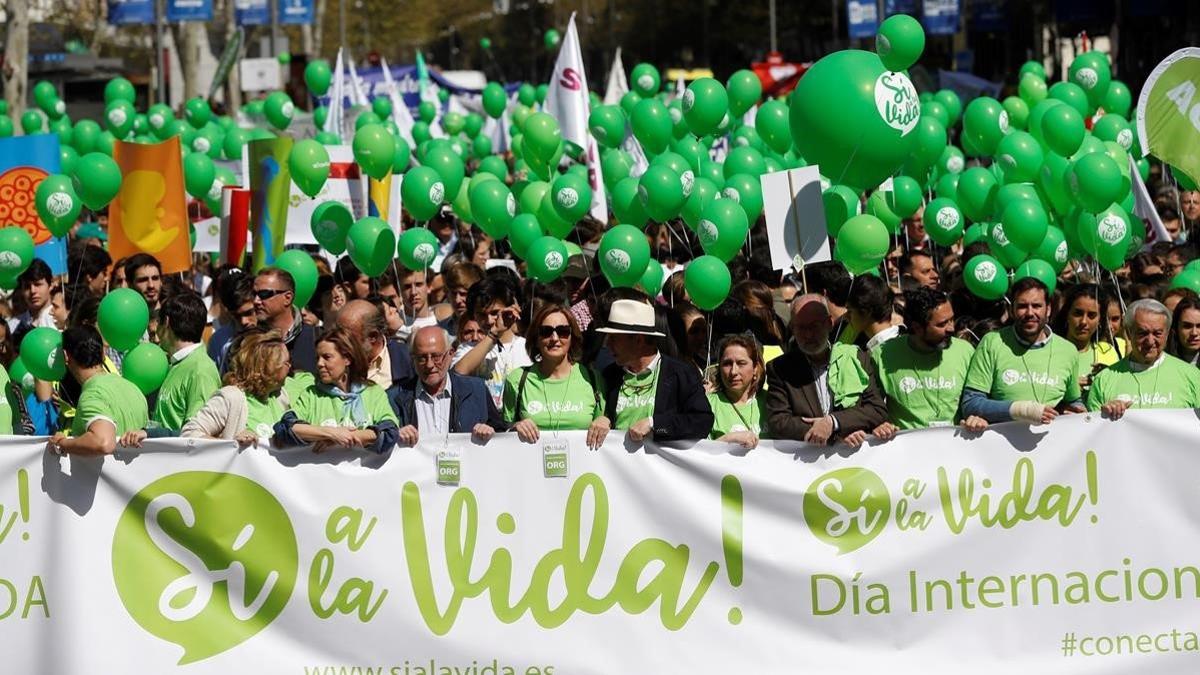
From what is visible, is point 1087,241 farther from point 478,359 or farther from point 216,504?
point 216,504

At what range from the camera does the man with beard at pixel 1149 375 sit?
7.35 meters

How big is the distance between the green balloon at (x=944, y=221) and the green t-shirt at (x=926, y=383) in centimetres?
383

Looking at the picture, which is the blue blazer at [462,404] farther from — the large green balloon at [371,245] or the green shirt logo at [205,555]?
the large green balloon at [371,245]

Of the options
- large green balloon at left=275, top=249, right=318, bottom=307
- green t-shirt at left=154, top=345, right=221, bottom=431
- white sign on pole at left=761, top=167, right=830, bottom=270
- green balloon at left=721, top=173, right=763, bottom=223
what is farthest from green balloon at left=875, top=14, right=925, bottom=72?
green t-shirt at left=154, top=345, right=221, bottom=431

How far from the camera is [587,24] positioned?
82.1m

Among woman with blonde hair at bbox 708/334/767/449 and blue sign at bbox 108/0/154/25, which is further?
blue sign at bbox 108/0/154/25

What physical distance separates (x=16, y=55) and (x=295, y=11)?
6267mm

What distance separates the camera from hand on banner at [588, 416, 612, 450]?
6996 mm

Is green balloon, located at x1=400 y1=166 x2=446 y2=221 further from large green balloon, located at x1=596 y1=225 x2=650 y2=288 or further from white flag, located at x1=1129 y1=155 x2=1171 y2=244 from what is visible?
white flag, located at x1=1129 y1=155 x2=1171 y2=244

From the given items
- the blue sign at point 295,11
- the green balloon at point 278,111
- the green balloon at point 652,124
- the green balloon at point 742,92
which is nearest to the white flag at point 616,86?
the green balloon at point 278,111

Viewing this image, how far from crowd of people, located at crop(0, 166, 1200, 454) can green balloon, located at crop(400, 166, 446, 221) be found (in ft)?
7.65

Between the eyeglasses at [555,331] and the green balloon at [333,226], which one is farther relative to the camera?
the green balloon at [333,226]

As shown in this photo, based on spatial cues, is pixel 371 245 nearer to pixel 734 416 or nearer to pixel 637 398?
pixel 637 398

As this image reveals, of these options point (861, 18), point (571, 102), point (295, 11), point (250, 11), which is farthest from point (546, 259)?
point (295, 11)
